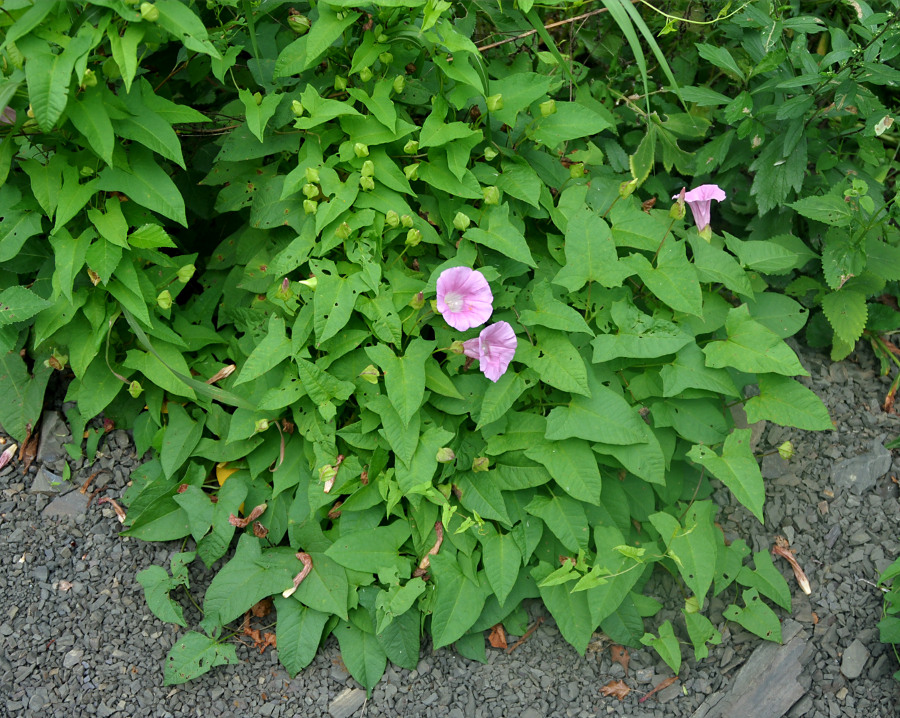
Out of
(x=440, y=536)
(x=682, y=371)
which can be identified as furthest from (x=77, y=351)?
(x=682, y=371)

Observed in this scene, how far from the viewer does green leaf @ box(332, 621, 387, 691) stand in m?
2.40

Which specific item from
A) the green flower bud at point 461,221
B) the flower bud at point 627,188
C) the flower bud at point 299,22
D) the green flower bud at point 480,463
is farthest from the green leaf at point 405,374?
the flower bud at point 299,22

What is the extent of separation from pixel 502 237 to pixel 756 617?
1.48 metres

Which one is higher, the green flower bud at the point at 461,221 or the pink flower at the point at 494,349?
the green flower bud at the point at 461,221

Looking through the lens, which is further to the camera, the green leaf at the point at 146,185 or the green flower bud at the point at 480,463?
the green flower bud at the point at 480,463

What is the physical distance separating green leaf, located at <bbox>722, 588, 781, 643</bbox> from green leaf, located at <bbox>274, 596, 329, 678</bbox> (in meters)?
1.32

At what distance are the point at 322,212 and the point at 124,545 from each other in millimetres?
1298

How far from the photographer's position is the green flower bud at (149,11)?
2.00m

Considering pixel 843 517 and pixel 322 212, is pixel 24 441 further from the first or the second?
pixel 843 517

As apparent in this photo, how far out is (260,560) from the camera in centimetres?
247

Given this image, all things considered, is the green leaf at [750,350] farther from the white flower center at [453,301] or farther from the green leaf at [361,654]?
the green leaf at [361,654]

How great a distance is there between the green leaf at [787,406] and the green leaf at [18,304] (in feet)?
7.25

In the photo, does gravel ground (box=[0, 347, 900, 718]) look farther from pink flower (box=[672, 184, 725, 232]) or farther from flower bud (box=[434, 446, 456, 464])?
pink flower (box=[672, 184, 725, 232])

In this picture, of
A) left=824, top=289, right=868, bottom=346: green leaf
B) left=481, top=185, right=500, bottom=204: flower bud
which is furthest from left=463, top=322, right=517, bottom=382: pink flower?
left=824, top=289, right=868, bottom=346: green leaf
